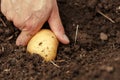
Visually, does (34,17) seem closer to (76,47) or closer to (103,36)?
(76,47)

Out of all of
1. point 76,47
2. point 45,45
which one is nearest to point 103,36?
point 76,47

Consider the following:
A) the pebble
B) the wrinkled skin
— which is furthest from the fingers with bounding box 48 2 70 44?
the pebble

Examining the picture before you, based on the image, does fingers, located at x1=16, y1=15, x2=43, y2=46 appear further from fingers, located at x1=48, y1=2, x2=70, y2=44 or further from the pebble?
the pebble

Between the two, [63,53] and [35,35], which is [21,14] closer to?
[35,35]

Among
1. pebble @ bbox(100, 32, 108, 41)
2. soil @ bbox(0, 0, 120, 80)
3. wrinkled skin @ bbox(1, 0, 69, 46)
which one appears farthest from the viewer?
pebble @ bbox(100, 32, 108, 41)

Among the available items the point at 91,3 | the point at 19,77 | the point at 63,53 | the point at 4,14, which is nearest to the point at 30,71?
the point at 19,77

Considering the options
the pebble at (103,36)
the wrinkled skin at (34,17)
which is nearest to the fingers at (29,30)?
the wrinkled skin at (34,17)

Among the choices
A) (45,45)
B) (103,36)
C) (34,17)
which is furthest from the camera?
(103,36)
